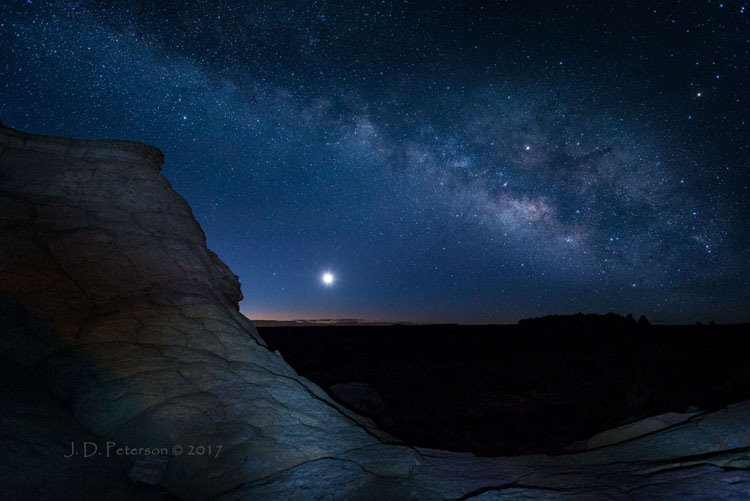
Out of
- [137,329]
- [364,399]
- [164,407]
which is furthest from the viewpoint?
[364,399]

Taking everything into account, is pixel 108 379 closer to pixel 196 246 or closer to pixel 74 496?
pixel 74 496

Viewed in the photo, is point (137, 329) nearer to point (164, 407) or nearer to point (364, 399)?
point (164, 407)

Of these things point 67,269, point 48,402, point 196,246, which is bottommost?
point 48,402

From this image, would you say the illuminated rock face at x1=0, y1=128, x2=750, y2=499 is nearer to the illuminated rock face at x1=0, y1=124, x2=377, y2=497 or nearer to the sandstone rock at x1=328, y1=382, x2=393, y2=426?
the illuminated rock face at x1=0, y1=124, x2=377, y2=497

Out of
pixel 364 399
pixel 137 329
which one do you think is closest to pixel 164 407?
pixel 137 329

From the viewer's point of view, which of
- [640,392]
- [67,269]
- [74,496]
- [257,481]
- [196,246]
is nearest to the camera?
[74,496]

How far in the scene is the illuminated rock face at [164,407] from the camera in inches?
140

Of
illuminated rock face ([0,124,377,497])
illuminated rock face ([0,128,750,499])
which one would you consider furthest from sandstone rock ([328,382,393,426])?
illuminated rock face ([0,128,750,499])

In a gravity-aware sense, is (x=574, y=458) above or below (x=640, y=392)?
above

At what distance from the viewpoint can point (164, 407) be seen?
14.9 feet

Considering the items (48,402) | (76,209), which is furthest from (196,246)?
(48,402)

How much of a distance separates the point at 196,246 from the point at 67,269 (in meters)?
2.51

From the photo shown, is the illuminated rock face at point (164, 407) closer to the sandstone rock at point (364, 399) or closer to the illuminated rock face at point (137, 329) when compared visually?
the illuminated rock face at point (137, 329)

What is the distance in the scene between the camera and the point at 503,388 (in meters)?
23.7
